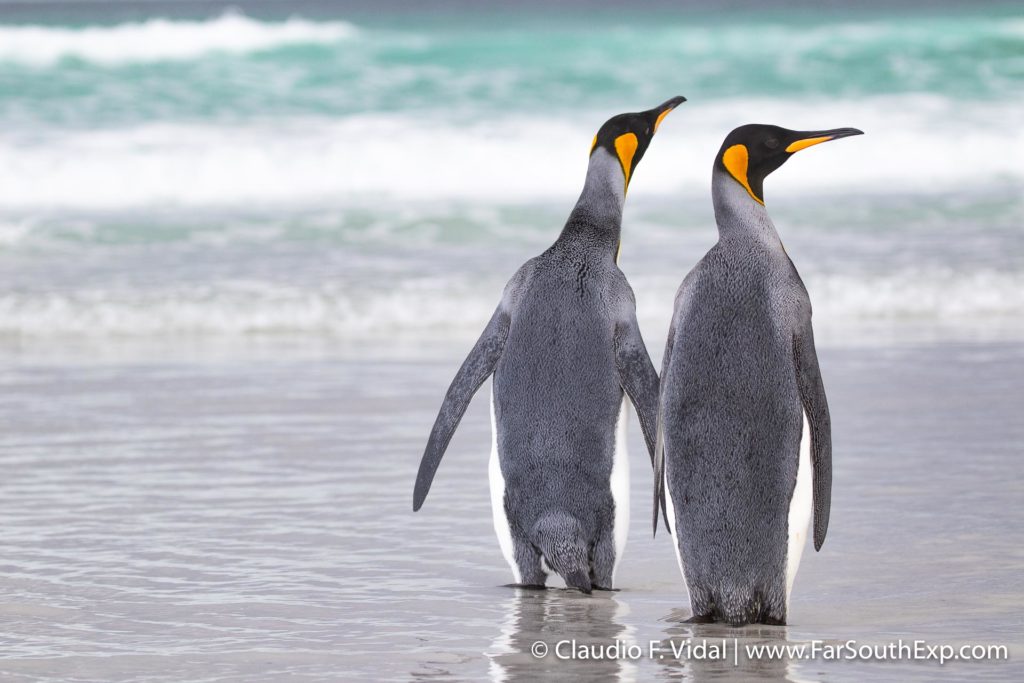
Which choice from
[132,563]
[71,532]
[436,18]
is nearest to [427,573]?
[132,563]

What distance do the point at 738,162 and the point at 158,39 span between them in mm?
16674

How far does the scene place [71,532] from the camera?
4.14 m

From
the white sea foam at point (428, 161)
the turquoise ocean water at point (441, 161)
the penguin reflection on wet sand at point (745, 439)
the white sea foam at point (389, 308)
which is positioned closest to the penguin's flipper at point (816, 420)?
the penguin reflection on wet sand at point (745, 439)

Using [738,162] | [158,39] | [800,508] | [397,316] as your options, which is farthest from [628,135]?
[158,39]

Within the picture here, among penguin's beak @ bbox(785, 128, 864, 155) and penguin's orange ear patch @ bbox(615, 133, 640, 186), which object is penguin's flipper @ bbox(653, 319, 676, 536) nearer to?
Answer: penguin's beak @ bbox(785, 128, 864, 155)

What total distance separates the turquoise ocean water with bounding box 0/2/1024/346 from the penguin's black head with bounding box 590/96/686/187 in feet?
11.4

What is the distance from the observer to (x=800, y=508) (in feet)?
10.6

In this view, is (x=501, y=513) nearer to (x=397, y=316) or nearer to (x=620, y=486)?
(x=620, y=486)

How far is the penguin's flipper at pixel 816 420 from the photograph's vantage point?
3.23 metres

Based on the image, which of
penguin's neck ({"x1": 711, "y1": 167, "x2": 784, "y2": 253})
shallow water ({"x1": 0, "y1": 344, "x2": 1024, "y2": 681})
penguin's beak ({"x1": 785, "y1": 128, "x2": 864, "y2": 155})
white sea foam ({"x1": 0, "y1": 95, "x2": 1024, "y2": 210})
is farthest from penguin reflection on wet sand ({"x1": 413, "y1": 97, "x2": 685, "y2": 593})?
white sea foam ({"x1": 0, "y1": 95, "x2": 1024, "y2": 210})

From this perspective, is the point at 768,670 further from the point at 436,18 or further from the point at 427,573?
the point at 436,18

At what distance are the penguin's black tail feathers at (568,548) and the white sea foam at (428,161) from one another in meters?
8.72

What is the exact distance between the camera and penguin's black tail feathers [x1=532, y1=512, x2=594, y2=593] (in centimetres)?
358

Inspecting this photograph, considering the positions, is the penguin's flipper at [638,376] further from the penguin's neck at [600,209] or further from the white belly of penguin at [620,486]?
the penguin's neck at [600,209]
